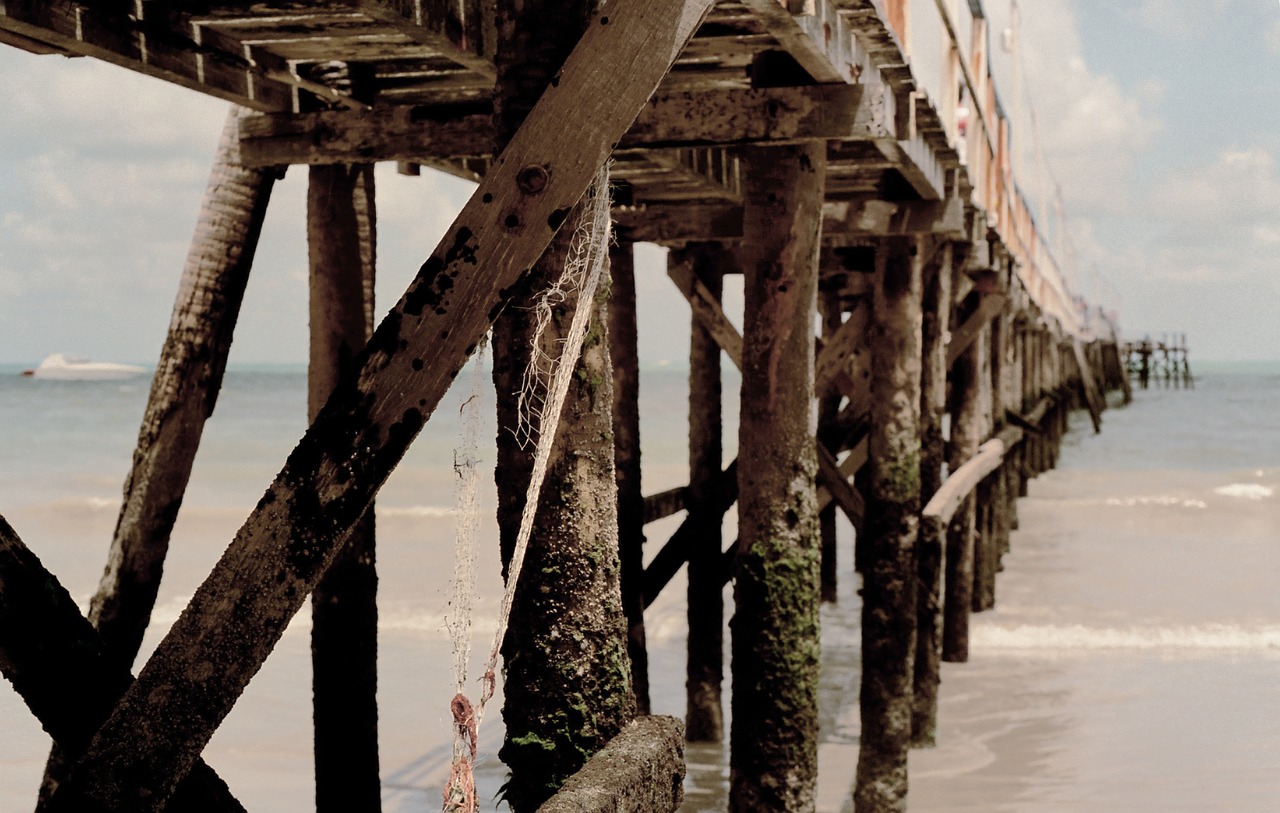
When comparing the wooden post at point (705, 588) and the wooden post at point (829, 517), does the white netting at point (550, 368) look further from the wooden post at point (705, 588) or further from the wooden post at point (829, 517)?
the wooden post at point (829, 517)

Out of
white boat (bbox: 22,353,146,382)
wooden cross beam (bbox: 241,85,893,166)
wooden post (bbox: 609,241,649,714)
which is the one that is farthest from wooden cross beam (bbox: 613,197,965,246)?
white boat (bbox: 22,353,146,382)

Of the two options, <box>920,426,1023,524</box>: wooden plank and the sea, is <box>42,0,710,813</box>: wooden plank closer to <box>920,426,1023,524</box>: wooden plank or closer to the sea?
the sea

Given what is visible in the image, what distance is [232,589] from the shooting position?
203cm

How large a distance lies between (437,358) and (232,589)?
1.40 ft

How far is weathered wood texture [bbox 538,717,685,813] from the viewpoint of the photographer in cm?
201

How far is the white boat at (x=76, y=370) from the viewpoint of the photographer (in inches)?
3219

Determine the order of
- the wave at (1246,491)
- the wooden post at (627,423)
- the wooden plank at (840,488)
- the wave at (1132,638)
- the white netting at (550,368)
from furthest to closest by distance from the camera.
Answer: the wave at (1246,491)
the wave at (1132,638)
the wooden plank at (840,488)
the wooden post at (627,423)
the white netting at (550,368)

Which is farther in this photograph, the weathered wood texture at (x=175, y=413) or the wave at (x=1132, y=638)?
the wave at (x=1132, y=638)

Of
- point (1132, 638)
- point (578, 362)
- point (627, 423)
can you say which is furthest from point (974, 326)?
point (578, 362)

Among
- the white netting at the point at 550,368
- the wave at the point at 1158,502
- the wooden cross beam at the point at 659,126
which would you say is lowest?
the wave at the point at 1158,502

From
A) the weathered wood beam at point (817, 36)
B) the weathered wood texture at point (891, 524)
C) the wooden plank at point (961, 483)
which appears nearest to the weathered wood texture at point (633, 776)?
the weathered wood beam at point (817, 36)

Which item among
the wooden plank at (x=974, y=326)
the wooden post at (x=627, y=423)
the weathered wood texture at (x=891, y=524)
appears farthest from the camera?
the wooden plank at (x=974, y=326)

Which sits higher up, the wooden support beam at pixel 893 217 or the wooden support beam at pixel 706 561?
the wooden support beam at pixel 893 217

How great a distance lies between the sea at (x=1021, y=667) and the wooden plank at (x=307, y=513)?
0.81 feet
